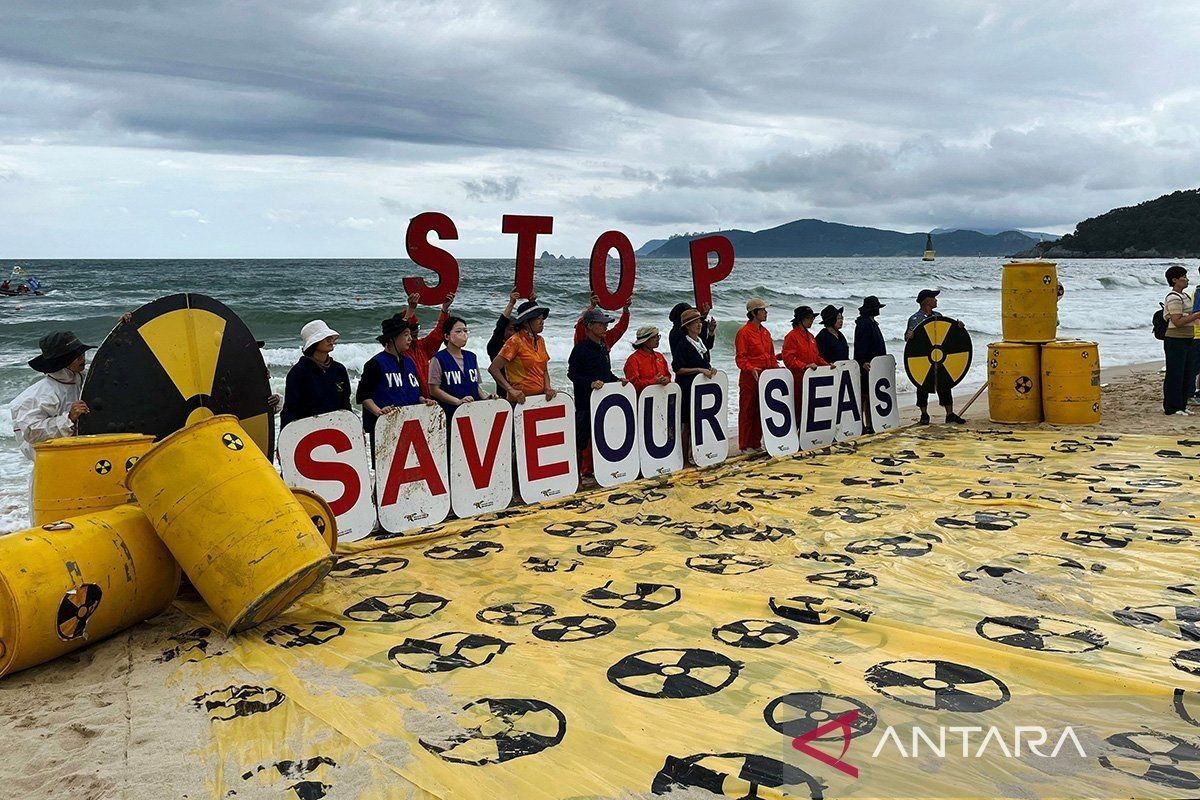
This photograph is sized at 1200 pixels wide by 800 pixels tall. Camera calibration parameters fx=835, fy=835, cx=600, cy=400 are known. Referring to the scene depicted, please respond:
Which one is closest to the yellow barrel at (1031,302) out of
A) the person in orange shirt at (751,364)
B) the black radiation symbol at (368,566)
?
the person in orange shirt at (751,364)

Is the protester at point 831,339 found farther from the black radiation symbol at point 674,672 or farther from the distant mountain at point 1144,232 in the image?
the distant mountain at point 1144,232

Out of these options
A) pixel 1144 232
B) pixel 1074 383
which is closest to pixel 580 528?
pixel 1074 383

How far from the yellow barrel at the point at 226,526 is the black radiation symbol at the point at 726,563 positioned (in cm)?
224

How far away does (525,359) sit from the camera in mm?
7734

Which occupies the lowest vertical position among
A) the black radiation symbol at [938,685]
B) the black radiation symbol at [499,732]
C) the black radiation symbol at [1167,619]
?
the black radiation symbol at [499,732]

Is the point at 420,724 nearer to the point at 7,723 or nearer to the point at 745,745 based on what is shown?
the point at 745,745

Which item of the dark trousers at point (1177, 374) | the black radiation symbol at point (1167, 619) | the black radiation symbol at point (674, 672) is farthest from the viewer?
the dark trousers at point (1177, 374)

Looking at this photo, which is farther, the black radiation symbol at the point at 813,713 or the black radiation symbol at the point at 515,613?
the black radiation symbol at the point at 515,613

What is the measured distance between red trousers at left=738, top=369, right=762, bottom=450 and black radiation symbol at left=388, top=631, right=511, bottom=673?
577 cm

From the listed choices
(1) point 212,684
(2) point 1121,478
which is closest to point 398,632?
(1) point 212,684

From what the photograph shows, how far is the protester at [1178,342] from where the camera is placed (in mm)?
10117

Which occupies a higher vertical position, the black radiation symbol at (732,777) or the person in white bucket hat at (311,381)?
the person in white bucket hat at (311,381)

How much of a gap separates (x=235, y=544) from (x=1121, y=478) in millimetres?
7141

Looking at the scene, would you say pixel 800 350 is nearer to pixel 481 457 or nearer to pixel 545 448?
pixel 545 448
